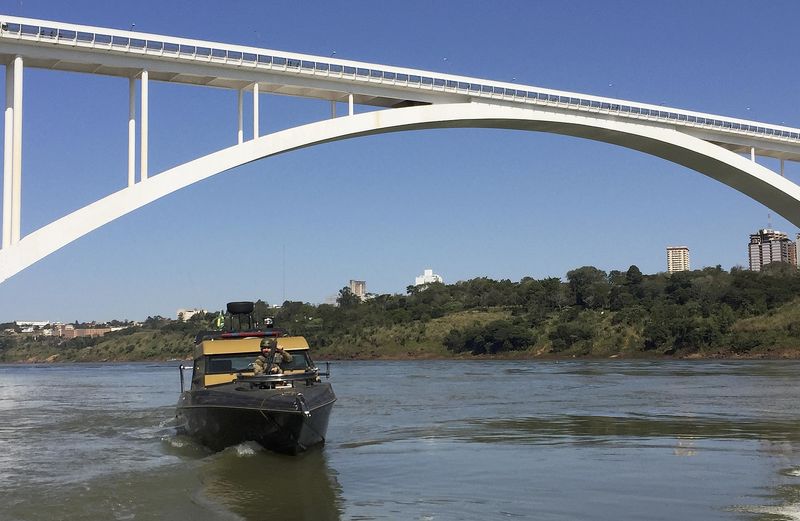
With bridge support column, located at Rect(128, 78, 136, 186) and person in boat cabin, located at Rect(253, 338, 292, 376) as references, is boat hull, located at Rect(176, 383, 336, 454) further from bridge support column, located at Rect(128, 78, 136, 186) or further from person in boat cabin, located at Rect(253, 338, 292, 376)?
bridge support column, located at Rect(128, 78, 136, 186)

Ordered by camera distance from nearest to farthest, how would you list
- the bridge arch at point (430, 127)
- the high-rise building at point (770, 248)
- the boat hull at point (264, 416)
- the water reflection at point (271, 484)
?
the water reflection at point (271, 484), the boat hull at point (264, 416), the bridge arch at point (430, 127), the high-rise building at point (770, 248)

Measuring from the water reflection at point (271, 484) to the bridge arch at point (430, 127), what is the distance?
22.5 feet

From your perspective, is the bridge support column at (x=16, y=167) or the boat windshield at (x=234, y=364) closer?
the boat windshield at (x=234, y=364)

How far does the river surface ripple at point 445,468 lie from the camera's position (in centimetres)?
901

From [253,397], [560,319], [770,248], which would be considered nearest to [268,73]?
[253,397]

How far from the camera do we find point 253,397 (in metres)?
12.0

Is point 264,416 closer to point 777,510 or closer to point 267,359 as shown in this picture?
point 267,359

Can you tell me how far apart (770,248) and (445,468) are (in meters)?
180

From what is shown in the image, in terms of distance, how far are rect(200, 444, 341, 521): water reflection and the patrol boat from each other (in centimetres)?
23

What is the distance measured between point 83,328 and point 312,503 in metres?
167

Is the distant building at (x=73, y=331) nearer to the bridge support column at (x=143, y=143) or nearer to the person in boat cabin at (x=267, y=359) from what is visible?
the bridge support column at (x=143, y=143)

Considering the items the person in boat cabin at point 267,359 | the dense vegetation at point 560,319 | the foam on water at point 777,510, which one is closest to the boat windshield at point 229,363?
the person in boat cabin at point 267,359

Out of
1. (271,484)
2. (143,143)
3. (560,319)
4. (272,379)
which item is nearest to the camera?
(271,484)

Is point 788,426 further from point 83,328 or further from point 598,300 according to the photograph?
point 83,328
